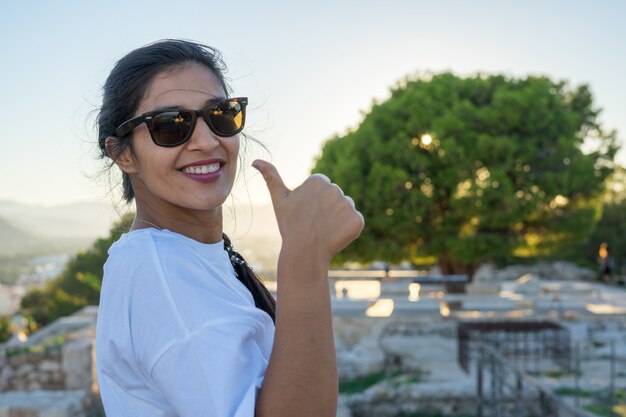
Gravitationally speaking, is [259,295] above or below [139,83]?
below

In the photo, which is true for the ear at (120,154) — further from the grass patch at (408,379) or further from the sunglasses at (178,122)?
the grass patch at (408,379)

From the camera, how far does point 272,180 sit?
1191mm

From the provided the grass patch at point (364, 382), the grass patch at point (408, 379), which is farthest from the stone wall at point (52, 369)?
the grass patch at point (364, 382)

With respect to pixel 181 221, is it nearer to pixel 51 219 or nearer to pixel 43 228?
pixel 43 228

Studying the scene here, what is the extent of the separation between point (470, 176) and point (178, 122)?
18.4 meters

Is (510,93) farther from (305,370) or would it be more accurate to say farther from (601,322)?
(305,370)

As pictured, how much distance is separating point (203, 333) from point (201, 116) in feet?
1.35

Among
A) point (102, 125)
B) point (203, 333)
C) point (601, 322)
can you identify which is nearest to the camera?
point (203, 333)

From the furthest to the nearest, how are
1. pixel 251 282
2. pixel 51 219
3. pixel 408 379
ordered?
1. pixel 51 219
2. pixel 408 379
3. pixel 251 282

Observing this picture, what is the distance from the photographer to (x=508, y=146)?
744 inches

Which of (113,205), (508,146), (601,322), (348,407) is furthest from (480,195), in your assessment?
(113,205)

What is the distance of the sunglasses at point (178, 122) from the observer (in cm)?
119

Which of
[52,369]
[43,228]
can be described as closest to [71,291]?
[52,369]

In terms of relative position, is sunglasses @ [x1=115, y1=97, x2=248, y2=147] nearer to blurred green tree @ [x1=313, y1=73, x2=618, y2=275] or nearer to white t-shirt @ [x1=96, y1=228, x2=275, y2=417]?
white t-shirt @ [x1=96, y1=228, x2=275, y2=417]
